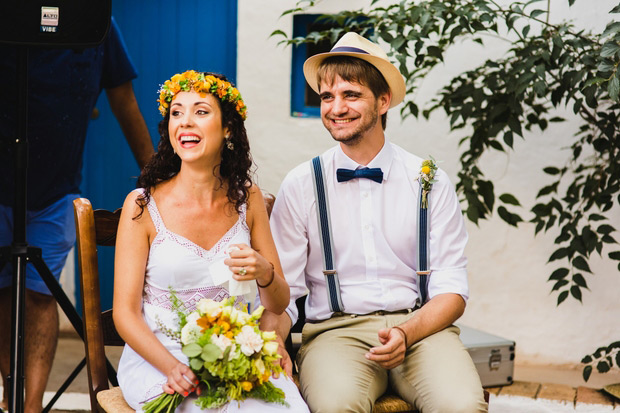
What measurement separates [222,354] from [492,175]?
3.19 meters

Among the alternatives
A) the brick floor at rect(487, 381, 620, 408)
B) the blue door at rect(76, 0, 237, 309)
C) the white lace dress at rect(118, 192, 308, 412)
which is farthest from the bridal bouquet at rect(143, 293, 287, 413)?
the blue door at rect(76, 0, 237, 309)

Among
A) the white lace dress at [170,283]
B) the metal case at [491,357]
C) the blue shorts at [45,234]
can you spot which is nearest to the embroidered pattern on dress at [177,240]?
the white lace dress at [170,283]

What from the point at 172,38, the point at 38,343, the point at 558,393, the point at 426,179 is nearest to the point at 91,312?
the point at 38,343

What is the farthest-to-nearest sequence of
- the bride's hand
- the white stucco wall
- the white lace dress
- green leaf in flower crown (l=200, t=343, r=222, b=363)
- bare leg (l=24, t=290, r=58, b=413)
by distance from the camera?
1. the white stucco wall
2. bare leg (l=24, t=290, r=58, b=413)
3. the white lace dress
4. the bride's hand
5. green leaf in flower crown (l=200, t=343, r=222, b=363)

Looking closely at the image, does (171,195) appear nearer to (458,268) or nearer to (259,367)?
(259,367)

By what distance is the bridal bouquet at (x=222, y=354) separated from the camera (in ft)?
6.87

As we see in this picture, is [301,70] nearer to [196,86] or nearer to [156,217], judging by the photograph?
[196,86]

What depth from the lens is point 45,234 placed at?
132 inches

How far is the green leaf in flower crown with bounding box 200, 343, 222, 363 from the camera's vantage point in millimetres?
2072

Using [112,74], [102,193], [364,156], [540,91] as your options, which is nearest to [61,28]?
[112,74]

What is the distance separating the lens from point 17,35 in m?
2.78

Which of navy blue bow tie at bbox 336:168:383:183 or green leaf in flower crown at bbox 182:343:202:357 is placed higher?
navy blue bow tie at bbox 336:168:383:183

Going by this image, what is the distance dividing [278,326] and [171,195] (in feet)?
1.84

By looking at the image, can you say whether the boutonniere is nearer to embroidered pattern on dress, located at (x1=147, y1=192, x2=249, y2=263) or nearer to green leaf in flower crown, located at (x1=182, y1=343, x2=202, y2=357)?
embroidered pattern on dress, located at (x1=147, y1=192, x2=249, y2=263)
